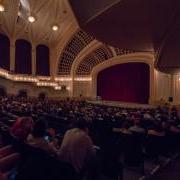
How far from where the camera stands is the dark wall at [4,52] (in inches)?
1025

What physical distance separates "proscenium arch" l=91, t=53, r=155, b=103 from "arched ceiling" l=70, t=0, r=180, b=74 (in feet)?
44.6

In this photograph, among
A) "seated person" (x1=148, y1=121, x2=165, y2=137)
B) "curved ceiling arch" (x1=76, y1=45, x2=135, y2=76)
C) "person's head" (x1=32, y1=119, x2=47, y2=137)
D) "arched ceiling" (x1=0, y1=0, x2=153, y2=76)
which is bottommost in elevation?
"seated person" (x1=148, y1=121, x2=165, y2=137)

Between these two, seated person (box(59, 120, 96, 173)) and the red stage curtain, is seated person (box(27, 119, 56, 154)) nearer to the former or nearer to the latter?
seated person (box(59, 120, 96, 173))

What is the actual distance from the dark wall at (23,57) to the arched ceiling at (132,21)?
23215mm

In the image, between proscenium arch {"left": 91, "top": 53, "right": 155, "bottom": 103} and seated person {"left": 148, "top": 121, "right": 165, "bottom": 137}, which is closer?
seated person {"left": 148, "top": 121, "right": 165, "bottom": 137}

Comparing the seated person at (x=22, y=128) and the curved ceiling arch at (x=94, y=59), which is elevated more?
the curved ceiling arch at (x=94, y=59)

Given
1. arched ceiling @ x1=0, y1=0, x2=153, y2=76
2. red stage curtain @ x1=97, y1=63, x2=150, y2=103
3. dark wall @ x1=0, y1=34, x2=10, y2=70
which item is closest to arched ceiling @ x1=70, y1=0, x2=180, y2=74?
arched ceiling @ x1=0, y1=0, x2=153, y2=76

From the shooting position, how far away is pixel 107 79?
26.7 metres

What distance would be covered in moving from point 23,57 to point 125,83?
44.2 ft

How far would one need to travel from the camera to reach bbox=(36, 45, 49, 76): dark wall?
30.1 metres

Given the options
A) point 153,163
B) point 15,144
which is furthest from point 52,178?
point 153,163

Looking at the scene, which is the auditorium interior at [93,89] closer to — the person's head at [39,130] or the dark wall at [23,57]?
the person's head at [39,130]

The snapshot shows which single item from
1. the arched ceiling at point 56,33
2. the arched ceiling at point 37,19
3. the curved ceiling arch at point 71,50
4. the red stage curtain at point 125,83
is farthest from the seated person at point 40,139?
the curved ceiling arch at point 71,50

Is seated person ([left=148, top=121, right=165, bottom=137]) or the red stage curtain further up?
the red stage curtain
